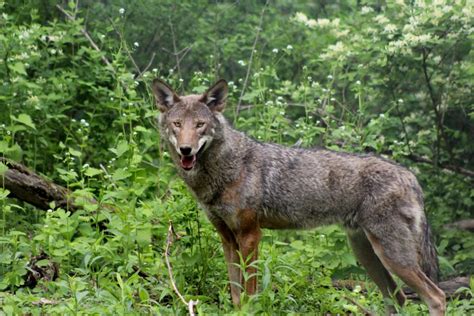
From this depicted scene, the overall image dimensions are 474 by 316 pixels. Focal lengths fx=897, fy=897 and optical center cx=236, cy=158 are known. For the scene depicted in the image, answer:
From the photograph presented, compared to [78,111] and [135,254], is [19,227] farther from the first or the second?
[78,111]

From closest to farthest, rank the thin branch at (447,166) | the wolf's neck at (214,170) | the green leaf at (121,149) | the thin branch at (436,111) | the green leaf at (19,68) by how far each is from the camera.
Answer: the wolf's neck at (214,170) < the green leaf at (121,149) < the green leaf at (19,68) < the thin branch at (436,111) < the thin branch at (447,166)

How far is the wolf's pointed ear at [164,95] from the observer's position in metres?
8.07

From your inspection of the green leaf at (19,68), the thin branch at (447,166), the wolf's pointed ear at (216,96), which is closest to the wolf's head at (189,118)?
the wolf's pointed ear at (216,96)

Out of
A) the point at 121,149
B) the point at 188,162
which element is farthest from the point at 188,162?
the point at 121,149

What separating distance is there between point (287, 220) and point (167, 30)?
674 centimetres

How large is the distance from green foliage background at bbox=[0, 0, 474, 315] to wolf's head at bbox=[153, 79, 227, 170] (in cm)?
99

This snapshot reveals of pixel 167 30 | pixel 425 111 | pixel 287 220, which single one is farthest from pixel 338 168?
pixel 167 30

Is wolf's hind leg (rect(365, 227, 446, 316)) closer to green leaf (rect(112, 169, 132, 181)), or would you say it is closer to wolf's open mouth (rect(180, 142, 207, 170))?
wolf's open mouth (rect(180, 142, 207, 170))

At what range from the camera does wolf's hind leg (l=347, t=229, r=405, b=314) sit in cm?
837

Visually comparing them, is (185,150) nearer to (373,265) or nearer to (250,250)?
(250,250)

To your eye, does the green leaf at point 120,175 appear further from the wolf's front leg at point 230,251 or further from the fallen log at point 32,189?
the wolf's front leg at point 230,251

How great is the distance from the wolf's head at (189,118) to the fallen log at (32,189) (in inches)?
68.6

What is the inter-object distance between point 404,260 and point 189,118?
2264 mm

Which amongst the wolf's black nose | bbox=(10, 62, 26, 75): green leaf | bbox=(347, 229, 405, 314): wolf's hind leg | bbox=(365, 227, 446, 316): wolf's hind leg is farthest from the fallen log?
bbox=(365, 227, 446, 316): wolf's hind leg
